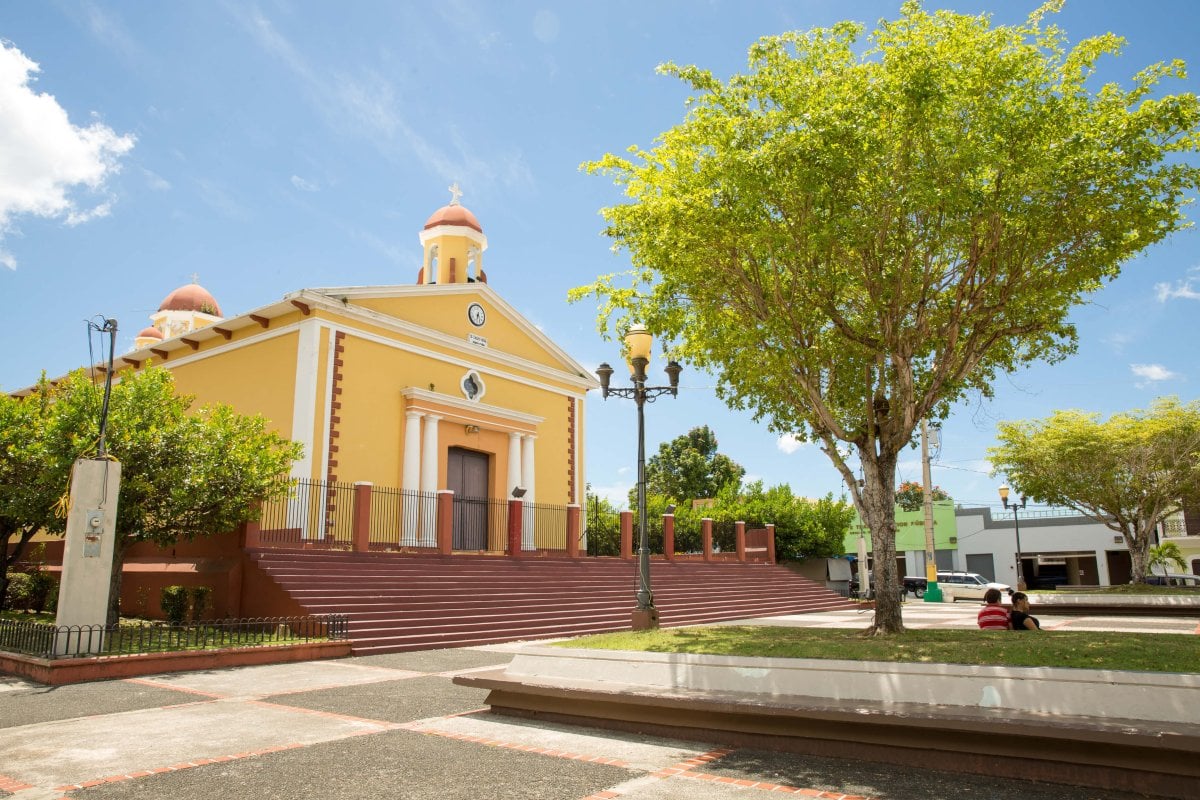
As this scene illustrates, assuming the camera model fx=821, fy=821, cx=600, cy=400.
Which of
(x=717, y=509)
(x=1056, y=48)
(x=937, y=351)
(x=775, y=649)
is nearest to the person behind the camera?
(x=775, y=649)

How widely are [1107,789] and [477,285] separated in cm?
2131

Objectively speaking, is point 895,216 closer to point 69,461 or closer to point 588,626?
point 588,626

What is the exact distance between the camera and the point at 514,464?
2459 cm

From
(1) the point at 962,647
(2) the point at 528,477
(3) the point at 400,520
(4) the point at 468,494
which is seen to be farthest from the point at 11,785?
(2) the point at 528,477

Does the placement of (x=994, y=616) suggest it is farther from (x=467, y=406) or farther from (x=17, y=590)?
(x=17, y=590)

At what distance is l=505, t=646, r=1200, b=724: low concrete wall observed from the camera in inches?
212

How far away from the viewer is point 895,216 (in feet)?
32.7

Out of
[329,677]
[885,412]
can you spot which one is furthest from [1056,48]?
[329,677]

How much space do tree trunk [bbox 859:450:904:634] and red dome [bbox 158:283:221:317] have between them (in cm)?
3392

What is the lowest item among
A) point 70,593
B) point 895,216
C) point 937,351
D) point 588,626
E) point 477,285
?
point 588,626

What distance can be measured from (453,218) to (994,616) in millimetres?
21017

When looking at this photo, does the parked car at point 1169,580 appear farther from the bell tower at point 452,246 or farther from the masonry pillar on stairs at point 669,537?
the bell tower at point 452,246

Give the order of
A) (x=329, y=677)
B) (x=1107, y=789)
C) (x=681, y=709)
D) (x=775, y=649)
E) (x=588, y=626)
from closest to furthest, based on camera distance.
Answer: (x=1107, y=789), (x=681, y=709), (x=775, y=649), (x=329, y=677), (x=588, y=626)

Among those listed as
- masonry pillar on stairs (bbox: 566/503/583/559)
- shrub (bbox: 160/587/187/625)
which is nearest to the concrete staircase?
masonry pillar on stairs (bbox: 566/503/583/559)
